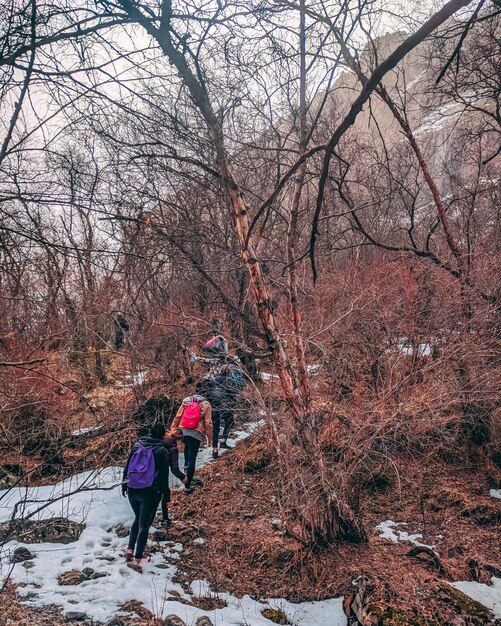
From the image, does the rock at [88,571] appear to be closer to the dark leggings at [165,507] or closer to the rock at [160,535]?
the rock at [160,535]

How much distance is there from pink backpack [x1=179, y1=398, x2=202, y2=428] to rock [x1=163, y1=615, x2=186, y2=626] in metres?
3.06

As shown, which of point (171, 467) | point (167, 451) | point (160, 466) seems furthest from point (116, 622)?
point (171, 467)

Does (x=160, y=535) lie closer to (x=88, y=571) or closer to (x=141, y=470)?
(x=88, y=571)

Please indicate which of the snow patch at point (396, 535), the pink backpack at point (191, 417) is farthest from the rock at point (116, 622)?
the snow patch at point (396, 535)

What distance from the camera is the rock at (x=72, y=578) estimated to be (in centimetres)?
499

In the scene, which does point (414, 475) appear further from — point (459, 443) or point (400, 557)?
point (400, 557)

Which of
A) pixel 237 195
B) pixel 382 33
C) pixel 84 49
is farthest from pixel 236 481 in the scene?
pixel 382 33

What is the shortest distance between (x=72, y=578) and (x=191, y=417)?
265 cm

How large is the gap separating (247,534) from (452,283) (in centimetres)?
473

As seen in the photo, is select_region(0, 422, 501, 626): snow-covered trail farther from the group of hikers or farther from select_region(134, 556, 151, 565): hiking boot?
the group of hikers

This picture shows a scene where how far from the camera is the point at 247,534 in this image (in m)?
5.92

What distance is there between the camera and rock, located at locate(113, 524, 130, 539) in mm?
6086

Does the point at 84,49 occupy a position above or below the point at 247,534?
above

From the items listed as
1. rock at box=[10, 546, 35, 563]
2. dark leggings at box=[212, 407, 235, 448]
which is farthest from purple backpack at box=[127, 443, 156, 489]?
dark leggings at box=[212, 407, 235, 448]
